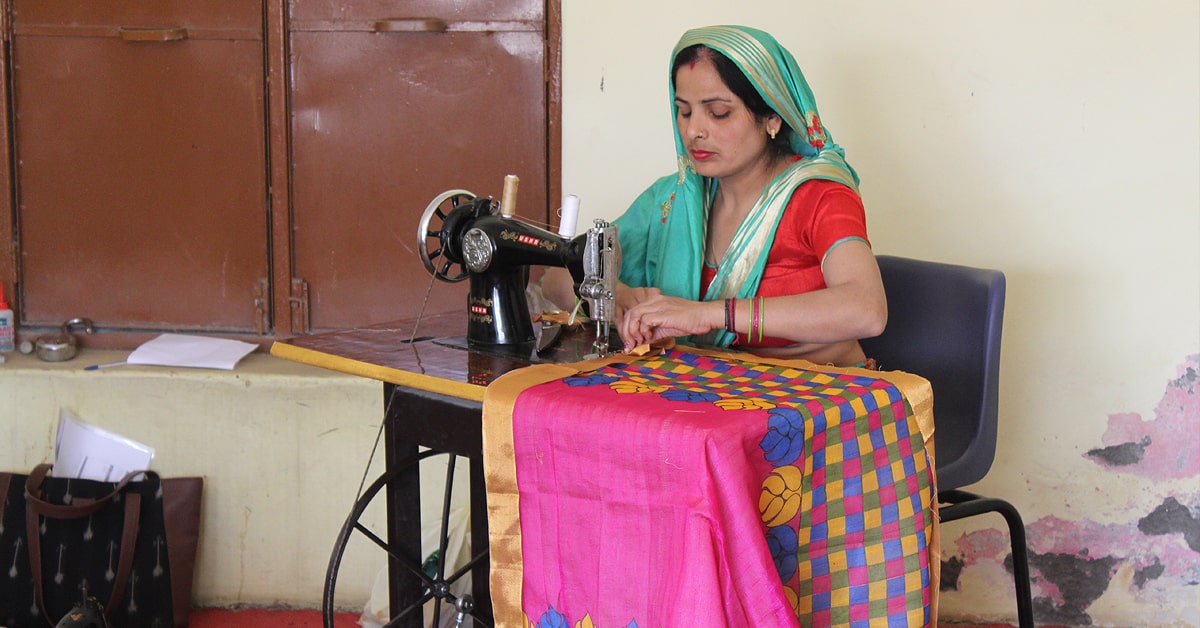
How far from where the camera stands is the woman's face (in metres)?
2.23

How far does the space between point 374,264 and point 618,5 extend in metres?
0.97

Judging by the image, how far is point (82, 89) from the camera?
3.21 metres

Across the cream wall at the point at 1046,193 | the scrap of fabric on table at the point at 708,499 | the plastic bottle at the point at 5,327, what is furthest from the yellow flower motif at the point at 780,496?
the plastic bottle at the point at 5,327

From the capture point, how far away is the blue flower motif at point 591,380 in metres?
1.78

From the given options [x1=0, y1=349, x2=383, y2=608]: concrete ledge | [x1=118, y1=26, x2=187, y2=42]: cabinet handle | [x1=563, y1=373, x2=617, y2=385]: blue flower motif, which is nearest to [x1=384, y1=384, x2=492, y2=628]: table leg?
[x1=563, y1=373, x2=617, y2=385]: blue flower motif

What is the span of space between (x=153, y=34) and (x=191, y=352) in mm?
864

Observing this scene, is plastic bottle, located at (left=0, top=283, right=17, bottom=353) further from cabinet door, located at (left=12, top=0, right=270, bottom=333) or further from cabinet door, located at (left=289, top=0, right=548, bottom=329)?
cabinet door, located at (left=289, top=0, right=548, bottom=329)

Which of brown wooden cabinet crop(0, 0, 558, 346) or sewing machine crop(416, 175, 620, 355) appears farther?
brown wooden cabinet crop(0, 0, 558, 346)

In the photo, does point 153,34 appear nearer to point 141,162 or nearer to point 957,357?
point 141,162

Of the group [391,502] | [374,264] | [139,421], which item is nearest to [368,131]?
[374,264]

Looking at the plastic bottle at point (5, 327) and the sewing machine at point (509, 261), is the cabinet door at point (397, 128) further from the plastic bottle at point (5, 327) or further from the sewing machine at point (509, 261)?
the sewing machine at point (509, 261)

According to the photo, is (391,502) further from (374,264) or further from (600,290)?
(374,264)

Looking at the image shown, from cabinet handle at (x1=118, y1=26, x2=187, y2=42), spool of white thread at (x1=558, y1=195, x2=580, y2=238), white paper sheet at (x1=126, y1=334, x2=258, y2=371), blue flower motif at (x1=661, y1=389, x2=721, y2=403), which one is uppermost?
cabinet handle at (x1=118, y1=26, x2=187, y2=42)

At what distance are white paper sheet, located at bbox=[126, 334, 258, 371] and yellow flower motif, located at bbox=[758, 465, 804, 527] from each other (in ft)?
6.21
